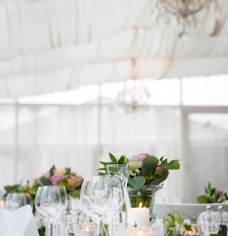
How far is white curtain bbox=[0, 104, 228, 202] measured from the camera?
7.77 m

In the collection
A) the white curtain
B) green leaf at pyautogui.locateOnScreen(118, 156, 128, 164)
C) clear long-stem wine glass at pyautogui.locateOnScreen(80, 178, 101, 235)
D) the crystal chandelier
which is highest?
the crystal chandelier

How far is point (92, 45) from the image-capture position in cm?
577

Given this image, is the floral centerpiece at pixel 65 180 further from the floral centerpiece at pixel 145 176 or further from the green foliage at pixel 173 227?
the green foliage at pixel 173 227

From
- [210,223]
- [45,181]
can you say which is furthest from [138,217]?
[45,181]

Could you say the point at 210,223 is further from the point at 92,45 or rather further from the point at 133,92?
the point at 133,92

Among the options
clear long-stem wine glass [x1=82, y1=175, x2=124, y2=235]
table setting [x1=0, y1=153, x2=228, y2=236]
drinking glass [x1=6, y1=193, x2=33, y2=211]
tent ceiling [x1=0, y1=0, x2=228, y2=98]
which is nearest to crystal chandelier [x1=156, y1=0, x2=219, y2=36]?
tent ceiling [x1=0, y1=0, x2=228, y2=98]

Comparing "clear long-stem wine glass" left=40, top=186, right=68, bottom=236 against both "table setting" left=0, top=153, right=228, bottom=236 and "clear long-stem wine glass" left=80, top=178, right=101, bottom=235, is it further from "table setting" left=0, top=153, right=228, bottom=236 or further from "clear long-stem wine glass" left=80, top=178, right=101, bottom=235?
"clear long-stem wine glass" left=80, top=178, right=101, bottom=235

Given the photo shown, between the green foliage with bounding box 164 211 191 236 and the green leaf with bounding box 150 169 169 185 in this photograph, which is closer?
the green foliage with bounding box 164 211 191 236

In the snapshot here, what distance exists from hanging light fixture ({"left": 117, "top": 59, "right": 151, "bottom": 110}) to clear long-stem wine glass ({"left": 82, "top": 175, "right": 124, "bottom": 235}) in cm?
525

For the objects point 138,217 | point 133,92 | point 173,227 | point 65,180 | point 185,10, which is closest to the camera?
point 138,217

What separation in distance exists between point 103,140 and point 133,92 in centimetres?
125

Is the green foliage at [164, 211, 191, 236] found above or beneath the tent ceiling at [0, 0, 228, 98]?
beneath

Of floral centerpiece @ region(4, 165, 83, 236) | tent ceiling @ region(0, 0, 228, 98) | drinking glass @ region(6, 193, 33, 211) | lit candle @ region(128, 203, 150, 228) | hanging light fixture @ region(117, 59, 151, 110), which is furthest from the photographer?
hanging light fixture @ region(117, 59, 151, 110)

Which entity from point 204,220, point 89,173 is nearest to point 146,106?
point 89,173
